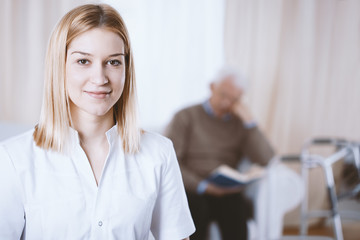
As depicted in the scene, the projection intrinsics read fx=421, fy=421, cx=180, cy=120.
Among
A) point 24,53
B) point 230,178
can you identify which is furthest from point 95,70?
point 24,53

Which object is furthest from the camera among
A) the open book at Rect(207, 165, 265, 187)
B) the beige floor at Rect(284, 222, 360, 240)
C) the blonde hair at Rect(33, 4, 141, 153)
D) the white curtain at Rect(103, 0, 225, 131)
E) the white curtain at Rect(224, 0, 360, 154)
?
the white curtain at Rect(224, 0, 360, 154)

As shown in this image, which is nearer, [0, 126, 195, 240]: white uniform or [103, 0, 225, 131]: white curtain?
[0, 126, 195, 240]: white uniform

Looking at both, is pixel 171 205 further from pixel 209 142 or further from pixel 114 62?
pixel 209 142

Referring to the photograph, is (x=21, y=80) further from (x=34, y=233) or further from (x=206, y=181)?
(x=34, y=233)

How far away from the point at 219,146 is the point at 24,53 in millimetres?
1206

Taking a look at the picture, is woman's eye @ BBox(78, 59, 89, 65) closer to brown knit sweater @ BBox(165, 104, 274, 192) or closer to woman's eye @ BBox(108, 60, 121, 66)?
woman's eye @ BBox(108, 60, 121, 66)

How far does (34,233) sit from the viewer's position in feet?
2.52

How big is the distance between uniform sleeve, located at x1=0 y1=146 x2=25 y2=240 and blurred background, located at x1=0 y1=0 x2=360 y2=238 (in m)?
1.69

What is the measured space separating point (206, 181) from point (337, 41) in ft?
6.08

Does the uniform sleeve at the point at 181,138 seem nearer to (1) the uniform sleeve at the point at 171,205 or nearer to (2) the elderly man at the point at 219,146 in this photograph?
(2) the elderly man at the point at 219,146

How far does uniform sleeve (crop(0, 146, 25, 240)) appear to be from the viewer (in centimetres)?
74

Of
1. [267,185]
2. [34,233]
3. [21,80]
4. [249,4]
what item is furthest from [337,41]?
[34,233]

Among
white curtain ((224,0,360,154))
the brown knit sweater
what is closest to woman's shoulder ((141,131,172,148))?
the brown knit sweater

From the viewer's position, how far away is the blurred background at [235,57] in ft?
7.71
